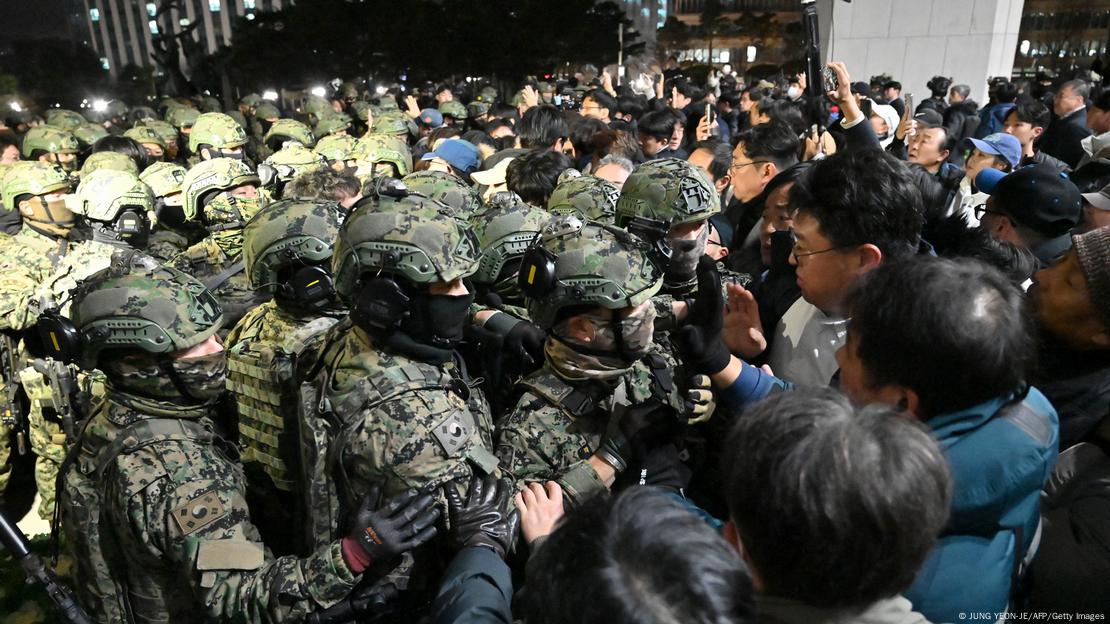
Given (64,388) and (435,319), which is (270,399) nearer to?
(435,319)

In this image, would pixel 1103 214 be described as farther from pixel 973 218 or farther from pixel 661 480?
pixel 661 480

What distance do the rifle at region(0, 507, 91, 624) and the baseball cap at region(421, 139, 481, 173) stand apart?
207 inches

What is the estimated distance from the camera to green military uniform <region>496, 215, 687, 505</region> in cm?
263

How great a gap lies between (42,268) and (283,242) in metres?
3.31

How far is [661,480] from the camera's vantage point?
2.47 metres

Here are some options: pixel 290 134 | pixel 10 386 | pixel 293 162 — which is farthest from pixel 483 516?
pixel 290 134

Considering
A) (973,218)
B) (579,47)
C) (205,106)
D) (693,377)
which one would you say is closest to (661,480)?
(693,377)

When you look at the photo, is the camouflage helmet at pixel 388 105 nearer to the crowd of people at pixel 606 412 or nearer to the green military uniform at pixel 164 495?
the crowd of people at pixel 606 412

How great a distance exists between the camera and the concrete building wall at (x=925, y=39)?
16.9 meters

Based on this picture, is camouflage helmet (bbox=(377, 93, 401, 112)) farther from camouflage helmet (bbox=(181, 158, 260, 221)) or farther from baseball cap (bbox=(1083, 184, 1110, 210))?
baseball cap (bbox=(1083, 184, 1110, 210))

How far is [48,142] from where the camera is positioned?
30.7 feet

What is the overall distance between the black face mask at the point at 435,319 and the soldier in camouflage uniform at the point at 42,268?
283cm

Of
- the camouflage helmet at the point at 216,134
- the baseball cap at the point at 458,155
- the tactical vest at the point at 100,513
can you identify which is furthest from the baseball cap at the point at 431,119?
the tactical vest at the point at 100,513

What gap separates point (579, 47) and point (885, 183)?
26.6 meters
